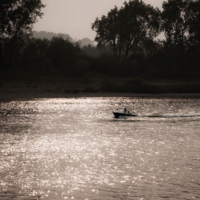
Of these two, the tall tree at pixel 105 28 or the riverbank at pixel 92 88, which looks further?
the tall tree at pixel 105 28

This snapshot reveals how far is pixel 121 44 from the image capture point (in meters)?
106

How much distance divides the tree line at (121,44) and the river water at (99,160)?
45.1 meters

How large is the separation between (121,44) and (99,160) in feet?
281

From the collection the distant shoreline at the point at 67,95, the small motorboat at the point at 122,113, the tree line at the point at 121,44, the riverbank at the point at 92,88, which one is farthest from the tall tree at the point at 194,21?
the small motorboat at the point at 122,113

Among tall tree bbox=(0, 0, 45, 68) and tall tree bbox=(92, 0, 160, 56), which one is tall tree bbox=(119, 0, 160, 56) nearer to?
tall tree bbox=(92, 0, 160, 56)

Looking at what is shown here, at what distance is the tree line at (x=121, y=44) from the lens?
8430 centimetres

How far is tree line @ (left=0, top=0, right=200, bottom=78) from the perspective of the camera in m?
84.3

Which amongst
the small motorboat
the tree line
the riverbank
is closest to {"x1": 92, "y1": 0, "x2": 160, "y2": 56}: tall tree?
the tree line

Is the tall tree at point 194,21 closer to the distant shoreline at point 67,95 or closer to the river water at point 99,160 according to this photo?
the distant shoreline at point 67,95

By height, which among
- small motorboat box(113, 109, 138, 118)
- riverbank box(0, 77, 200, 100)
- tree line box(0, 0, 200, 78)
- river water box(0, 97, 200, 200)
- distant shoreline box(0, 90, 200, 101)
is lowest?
river water box(0, 97, 200, 200)

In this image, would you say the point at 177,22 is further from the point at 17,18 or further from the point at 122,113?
the point at 122,113

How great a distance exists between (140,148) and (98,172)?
7.37 m

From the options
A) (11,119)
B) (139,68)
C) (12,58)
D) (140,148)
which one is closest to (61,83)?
(12,58)

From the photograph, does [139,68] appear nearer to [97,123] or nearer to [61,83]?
[61,83]
